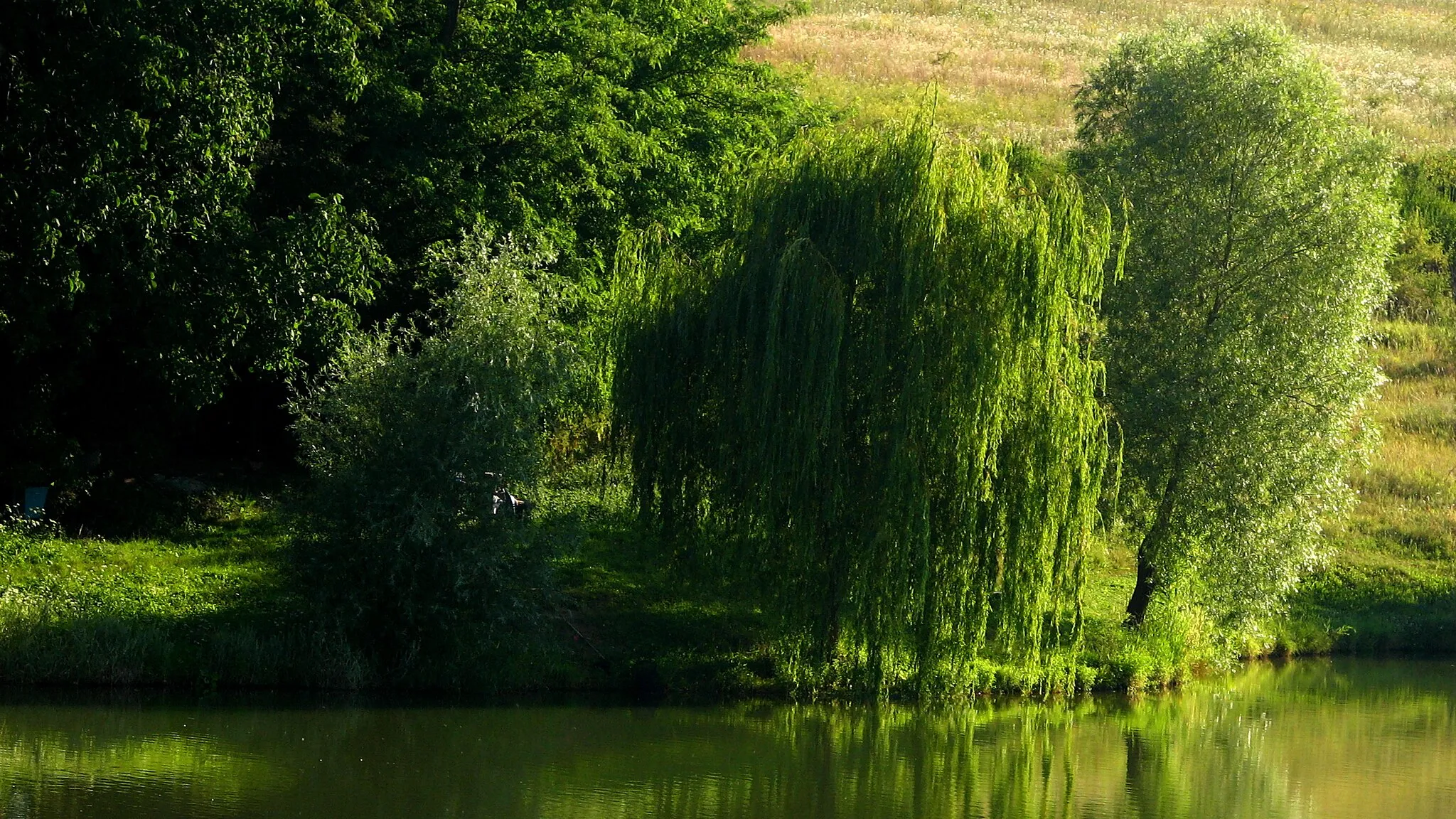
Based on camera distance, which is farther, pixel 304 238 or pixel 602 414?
pixel 602 414

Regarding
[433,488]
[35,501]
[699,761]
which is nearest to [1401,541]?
[699,761]

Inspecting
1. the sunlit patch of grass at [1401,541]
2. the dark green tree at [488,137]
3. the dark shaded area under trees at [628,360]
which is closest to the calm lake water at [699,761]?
the dark shaded area under trees at [628,360]

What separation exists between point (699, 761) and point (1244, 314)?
13.4 metres

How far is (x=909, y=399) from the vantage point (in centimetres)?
2192

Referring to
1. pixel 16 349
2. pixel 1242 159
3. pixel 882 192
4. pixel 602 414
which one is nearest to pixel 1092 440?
pixel 882 192

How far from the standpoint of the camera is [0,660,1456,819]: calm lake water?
1711cm

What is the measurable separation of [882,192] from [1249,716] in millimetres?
11147

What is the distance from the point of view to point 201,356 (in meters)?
25.1

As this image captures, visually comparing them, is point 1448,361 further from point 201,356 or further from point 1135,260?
point 201,356

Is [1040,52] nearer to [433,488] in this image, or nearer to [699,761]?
[433,488]

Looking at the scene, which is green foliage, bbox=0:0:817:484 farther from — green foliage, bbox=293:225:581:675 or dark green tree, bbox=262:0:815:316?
green foliage, bbox=293:225:581:675

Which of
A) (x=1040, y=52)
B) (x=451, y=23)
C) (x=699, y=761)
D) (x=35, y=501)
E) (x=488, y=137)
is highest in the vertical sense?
(x=1040, y=52)

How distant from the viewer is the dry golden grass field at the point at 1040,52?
203ft

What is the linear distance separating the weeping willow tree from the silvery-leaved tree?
4.05 meters
